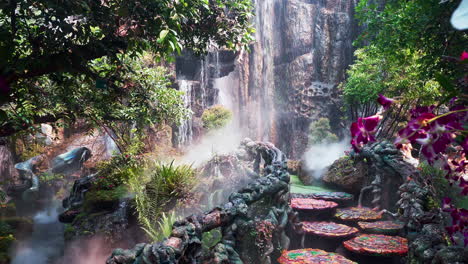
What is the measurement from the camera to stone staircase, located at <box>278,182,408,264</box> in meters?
4.01

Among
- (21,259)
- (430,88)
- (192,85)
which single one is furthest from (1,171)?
(430,88)

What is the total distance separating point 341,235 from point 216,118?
10889mm

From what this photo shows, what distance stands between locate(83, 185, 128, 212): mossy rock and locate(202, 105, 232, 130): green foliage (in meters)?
8.49

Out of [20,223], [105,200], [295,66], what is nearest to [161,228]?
[105,200]

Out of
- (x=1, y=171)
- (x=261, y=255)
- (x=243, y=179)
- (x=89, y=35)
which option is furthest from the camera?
(x=1, y=171)

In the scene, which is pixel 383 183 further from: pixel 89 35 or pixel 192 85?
pixel 192 85

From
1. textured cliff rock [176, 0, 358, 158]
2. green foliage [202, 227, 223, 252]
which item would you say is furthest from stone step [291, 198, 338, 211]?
textured cliff rock [176, 0, 358, 158]

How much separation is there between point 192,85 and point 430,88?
11031 millimetres

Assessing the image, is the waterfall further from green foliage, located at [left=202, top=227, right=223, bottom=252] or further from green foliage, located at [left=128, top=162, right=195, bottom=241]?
green foliage, located at [left=202, top=227, right=223, bottom=252]

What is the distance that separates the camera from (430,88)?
8.67 meters

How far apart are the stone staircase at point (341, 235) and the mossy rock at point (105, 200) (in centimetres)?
379

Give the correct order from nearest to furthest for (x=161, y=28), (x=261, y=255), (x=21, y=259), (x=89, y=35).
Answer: (x=89, y=35)
(x=161, y=28)
(x=261, y=255)
(x=21, y=259)

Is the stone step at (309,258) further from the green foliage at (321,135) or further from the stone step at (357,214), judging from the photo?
the green foliage at (321,135)

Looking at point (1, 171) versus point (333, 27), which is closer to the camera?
point (1, 171)
